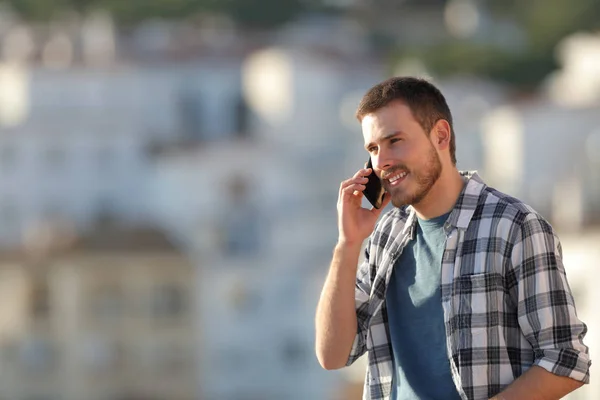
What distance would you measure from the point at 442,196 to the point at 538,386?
0.49m

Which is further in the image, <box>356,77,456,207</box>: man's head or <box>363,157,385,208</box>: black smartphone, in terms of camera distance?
<box>363,157,385,208</box>: black smartphone

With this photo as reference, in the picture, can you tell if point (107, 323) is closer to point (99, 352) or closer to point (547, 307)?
point (99, 352)

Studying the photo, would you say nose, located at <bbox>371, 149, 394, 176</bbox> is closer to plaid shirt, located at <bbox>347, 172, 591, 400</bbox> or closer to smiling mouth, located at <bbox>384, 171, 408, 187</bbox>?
smiling mouth, located at <bbox>384, 171, 408, 187</bbox>

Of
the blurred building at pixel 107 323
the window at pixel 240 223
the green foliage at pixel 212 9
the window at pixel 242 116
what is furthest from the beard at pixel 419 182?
the green foliage at pixel 212 9

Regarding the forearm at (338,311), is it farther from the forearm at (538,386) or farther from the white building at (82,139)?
the white building at (82,139)

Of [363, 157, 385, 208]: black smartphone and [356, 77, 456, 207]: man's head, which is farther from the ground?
[356, 77, 456, 207]: man's head

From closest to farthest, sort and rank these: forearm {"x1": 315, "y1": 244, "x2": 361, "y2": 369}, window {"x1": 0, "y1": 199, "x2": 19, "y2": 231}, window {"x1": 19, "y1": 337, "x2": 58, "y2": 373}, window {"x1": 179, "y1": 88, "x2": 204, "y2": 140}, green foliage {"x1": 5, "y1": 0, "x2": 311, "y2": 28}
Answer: forearm {"x1": 315, "y1": 244, "x2": 361, "y2": 369}, window {"x1": 19, "y1": 337, "x2": 58, "y2": 373}, window {"x1": 0, "y1": 199, "x2": 19, "y2": 231}, window {"x1": 179, "y1": 88, "x2": 204, "y2": 140}, green foliage {"x1": 5, "y1": 0, "x2": 311, "y2": 28}

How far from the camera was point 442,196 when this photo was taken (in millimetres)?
4094

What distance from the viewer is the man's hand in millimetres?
4203

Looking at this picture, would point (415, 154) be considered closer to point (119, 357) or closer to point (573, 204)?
point (573, 204)

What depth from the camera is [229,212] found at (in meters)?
51.8

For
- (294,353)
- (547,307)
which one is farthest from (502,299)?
(294,353)

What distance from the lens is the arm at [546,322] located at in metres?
3.90

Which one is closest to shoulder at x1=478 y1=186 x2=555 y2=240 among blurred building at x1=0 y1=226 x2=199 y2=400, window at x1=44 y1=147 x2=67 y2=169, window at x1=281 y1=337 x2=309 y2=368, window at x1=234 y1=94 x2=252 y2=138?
window at x1=281 y1=337 x2=309 y2=368
